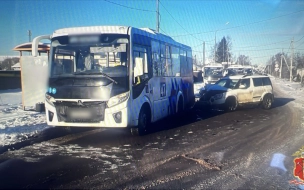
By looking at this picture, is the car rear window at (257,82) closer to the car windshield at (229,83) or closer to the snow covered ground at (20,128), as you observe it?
the car windshield at (229,83)

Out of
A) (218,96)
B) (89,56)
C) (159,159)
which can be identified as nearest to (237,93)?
(218,96)

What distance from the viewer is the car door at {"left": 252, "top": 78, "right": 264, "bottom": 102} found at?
607 inches

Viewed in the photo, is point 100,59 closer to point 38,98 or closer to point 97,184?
point 97,184

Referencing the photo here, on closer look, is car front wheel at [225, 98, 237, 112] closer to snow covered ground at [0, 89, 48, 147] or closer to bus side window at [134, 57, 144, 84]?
bus side window at [134, 57, 144, 84]

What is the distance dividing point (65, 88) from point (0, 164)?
2552mm

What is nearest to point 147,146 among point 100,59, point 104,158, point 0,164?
point 104,158

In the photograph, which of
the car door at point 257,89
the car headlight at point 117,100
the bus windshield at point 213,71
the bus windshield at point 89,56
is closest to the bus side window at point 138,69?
the bus windshield at point 89,56

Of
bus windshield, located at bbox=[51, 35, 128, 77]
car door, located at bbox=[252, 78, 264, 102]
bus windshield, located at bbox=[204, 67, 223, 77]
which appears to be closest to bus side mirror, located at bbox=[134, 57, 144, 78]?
bus windshield, located at bbox=[51, 35, 128, 77]

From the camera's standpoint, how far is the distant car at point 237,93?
14867 mm

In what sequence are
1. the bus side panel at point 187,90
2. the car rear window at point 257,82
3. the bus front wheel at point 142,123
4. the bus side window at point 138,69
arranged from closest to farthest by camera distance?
the bus side window at point 138,69, the bus front wheel at point 142,123, the bus side panel at point 187,90, the car rear window at point 257,82

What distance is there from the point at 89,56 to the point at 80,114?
161 centimetres

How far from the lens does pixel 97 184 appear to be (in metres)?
4.79

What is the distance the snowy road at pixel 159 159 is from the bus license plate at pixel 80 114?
0.74 metres

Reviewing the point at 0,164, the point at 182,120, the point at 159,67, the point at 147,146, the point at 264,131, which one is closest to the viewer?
the point at 0,164
